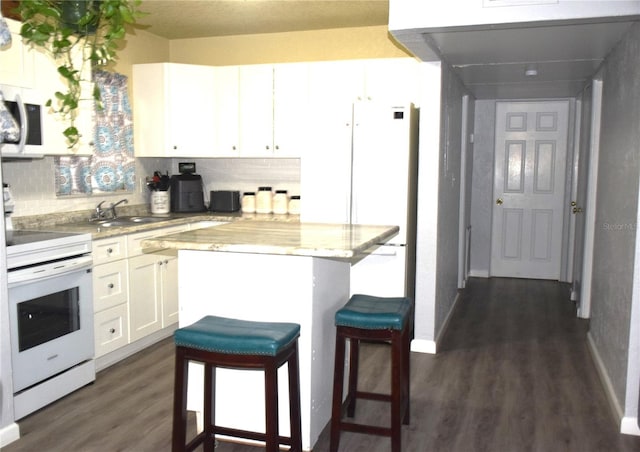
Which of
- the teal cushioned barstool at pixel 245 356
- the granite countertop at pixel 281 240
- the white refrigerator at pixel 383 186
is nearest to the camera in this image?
the teal cushioned barstool at pixel 245 356

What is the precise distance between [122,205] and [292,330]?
3022mm

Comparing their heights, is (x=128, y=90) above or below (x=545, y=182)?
above

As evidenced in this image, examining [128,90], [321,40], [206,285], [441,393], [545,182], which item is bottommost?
[441,393]

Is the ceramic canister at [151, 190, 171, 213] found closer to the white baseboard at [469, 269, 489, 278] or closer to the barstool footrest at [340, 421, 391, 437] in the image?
the barstool footrest at [340, 421, 391, 437]

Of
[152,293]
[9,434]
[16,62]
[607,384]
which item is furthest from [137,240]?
[607,384]

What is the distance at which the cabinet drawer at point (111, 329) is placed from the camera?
3.66m

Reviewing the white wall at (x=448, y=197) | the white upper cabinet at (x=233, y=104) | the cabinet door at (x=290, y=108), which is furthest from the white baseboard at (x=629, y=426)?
the cabinet door at (x=290, y=108)

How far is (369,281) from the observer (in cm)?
427

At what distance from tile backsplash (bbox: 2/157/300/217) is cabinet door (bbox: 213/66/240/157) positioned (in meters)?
0.40

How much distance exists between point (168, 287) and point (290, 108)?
5.79 ft

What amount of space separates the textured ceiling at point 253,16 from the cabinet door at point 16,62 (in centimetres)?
119

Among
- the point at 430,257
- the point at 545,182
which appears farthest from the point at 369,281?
the point at 545,182

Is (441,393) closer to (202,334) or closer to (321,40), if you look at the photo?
(202,334)

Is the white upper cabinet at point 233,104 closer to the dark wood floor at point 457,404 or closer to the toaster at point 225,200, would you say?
the toaster at point 225,200
